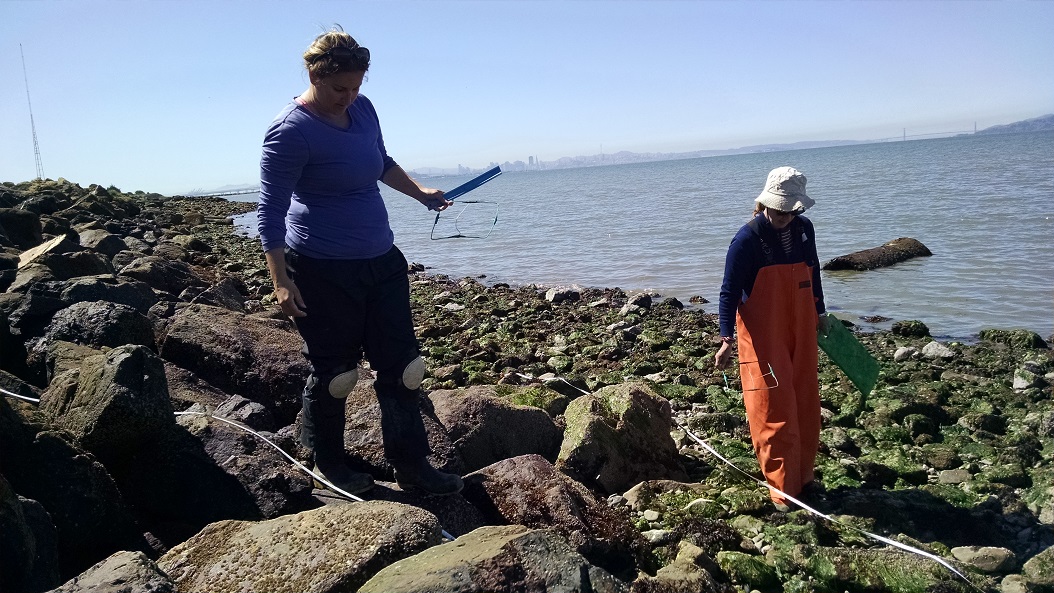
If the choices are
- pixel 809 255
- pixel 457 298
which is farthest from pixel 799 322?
pixel 457 298

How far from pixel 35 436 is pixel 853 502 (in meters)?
4.33

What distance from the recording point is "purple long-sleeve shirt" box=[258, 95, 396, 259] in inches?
135

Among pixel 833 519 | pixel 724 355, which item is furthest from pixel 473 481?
pixel 833 519

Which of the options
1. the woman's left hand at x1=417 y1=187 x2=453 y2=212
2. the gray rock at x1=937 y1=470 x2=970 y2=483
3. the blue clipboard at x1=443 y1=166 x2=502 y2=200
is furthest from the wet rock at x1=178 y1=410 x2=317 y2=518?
the gray rock at x1=937 y1=470 x2=970 y2=483

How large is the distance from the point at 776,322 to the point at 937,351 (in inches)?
205

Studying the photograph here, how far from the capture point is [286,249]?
11.9 feet

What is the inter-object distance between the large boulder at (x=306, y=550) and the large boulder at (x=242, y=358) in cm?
218

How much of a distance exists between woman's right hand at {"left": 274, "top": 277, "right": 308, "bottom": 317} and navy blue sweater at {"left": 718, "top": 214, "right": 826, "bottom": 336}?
7.94 feet

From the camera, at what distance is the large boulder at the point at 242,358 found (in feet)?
17.1

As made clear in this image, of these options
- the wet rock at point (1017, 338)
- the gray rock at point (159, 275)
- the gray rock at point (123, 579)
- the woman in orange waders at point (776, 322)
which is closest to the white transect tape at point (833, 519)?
the woman in orange waders at point (776, 322)

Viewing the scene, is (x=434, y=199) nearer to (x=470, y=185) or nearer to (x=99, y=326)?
(x=470, y=185)

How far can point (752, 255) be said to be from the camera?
4590 mm

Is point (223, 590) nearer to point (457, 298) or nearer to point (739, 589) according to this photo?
point (739, 589)

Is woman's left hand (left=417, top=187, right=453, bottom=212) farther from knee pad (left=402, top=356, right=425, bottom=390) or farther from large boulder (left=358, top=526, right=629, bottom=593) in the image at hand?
large boulder (left=358, top=526, right=629, bottom=593)
